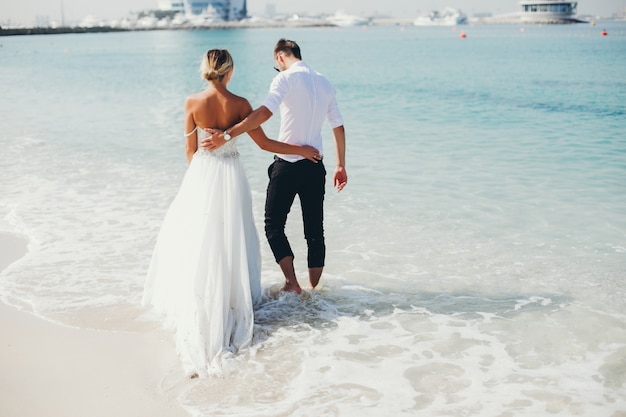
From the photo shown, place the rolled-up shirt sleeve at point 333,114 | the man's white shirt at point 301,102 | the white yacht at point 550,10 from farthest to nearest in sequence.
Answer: the white yacht at point 550,10, the rolled-up shirt sleeve at point 333,114, the man's white shirt at point 301,102

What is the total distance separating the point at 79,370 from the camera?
441 centimetres

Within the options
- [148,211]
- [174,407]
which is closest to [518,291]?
[174,407]

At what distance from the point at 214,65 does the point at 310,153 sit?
100 cm

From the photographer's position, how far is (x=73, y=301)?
18.6 ft

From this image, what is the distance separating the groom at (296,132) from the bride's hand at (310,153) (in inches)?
3.6

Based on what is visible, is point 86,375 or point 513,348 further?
point 513,348

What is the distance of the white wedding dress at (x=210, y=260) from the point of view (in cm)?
446

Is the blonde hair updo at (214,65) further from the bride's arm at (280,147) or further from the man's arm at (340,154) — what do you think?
the man's arm at (340,154)

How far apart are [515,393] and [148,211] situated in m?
5.95

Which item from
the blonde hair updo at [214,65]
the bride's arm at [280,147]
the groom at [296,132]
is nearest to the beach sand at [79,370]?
the groom at [296,132]

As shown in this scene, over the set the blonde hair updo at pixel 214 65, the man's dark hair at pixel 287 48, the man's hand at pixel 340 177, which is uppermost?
the man's dark hair at pixel 287 48

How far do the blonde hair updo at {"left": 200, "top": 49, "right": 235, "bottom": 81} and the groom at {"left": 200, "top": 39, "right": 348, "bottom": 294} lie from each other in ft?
1.21

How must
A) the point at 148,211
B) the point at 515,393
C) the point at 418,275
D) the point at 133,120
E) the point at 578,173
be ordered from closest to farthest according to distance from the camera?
1. the point at 515,393
2. the point at 418,275
3. the point at 148,211
4. the point at 578,173
5. the point at 133,120

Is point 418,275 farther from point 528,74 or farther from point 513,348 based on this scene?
point 528,74
